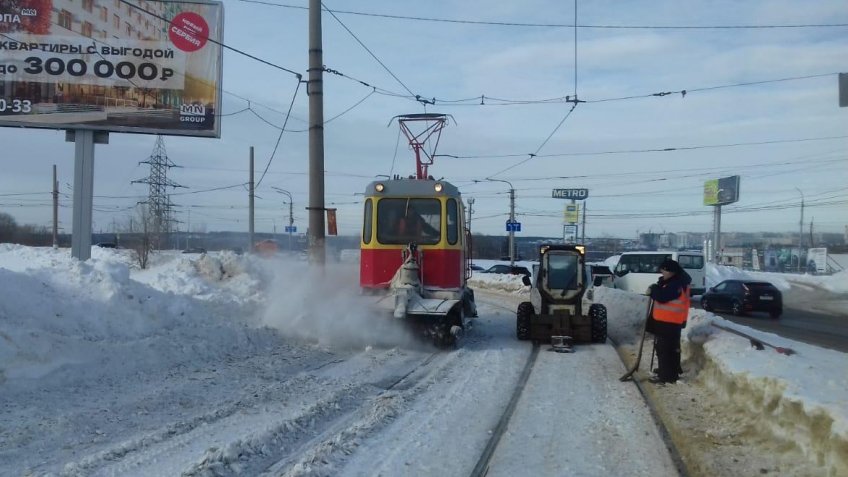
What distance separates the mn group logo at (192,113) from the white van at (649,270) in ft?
74.3

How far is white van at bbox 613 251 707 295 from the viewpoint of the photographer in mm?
34812

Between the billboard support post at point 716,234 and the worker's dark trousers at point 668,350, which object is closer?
the worker's dark trousers at point 668,350

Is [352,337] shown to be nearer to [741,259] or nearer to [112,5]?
[112,5]

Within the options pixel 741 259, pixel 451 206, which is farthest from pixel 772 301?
pixel 741 259

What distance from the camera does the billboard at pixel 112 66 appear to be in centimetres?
1802

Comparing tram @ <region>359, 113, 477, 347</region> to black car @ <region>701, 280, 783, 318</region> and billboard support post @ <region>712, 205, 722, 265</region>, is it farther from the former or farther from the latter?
billboard support post @ <region>712, 205, 722, 265</region>

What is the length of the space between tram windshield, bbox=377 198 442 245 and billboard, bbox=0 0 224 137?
8.20 meters

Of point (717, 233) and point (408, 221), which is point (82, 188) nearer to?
point (408, 221)

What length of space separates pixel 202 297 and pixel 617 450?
13.0 m

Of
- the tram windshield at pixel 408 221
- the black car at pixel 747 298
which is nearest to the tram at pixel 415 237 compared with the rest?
the tram windshield at pixel 408 221

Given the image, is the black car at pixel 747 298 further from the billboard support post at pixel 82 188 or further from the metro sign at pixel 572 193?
the metro sign at pixel 572 193

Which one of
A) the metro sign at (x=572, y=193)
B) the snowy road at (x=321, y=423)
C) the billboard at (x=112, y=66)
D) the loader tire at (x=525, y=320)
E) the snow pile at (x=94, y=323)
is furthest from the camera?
the metro sign at (x=572, y=193)

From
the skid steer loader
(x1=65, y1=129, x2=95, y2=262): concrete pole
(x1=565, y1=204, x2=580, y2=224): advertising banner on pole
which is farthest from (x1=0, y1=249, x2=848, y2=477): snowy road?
(x1=565, y1=204, x2=580, y2=224): advertising banner on pole

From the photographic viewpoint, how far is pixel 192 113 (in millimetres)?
19406
